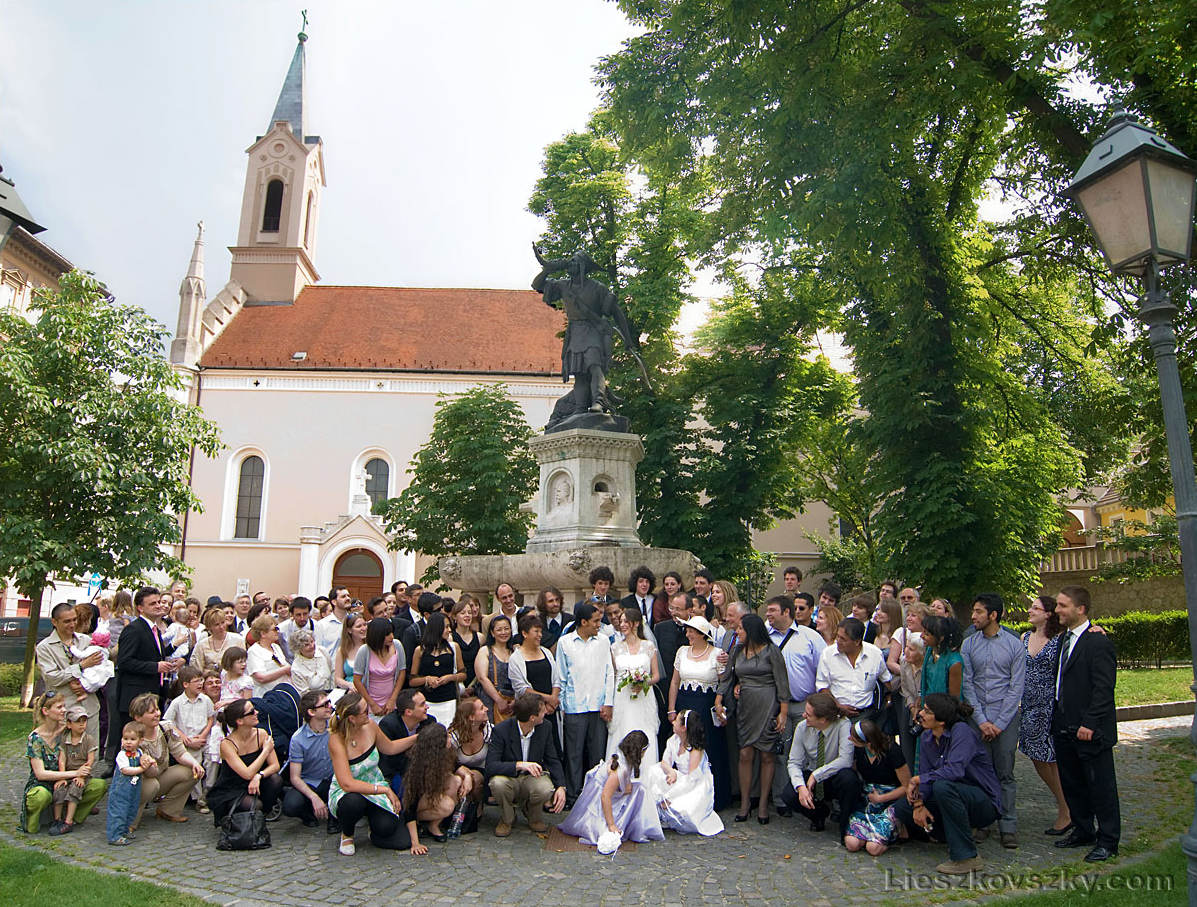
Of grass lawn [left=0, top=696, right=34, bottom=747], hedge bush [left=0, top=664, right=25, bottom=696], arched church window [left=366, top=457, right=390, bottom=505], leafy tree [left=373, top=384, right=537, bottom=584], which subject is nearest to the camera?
grass lawn [left=0, top=696, right=34, bottom=747]

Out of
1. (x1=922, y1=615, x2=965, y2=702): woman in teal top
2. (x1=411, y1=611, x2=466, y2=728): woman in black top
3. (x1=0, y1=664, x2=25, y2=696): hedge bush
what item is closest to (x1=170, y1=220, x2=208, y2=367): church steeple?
(x1=0, y1=664, x2=25, y2=696): hedge bush

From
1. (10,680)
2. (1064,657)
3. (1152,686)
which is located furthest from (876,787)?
(10,680)

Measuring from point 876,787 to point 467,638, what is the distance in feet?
11.5

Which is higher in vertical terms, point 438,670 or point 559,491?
point 559,491

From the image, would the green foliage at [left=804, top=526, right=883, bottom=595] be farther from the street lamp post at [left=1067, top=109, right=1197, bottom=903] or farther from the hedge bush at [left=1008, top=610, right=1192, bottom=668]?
the street lamp post at [left=1067, top=109, right=1197, bottom=903]

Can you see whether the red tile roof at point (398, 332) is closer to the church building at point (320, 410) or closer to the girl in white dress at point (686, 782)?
the church building at point (320, 410)

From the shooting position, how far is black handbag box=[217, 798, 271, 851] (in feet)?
20.4

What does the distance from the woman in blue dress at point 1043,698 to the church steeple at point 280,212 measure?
119 ft

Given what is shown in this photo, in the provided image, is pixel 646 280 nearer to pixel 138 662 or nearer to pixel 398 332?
pixel 138 662

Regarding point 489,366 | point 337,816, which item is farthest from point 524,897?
point 489,366

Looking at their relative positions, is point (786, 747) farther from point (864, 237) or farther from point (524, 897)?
point (864, 237)

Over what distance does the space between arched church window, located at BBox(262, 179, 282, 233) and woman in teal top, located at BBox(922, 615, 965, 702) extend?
3918 cm

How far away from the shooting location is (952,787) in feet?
19.0

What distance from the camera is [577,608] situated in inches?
290
